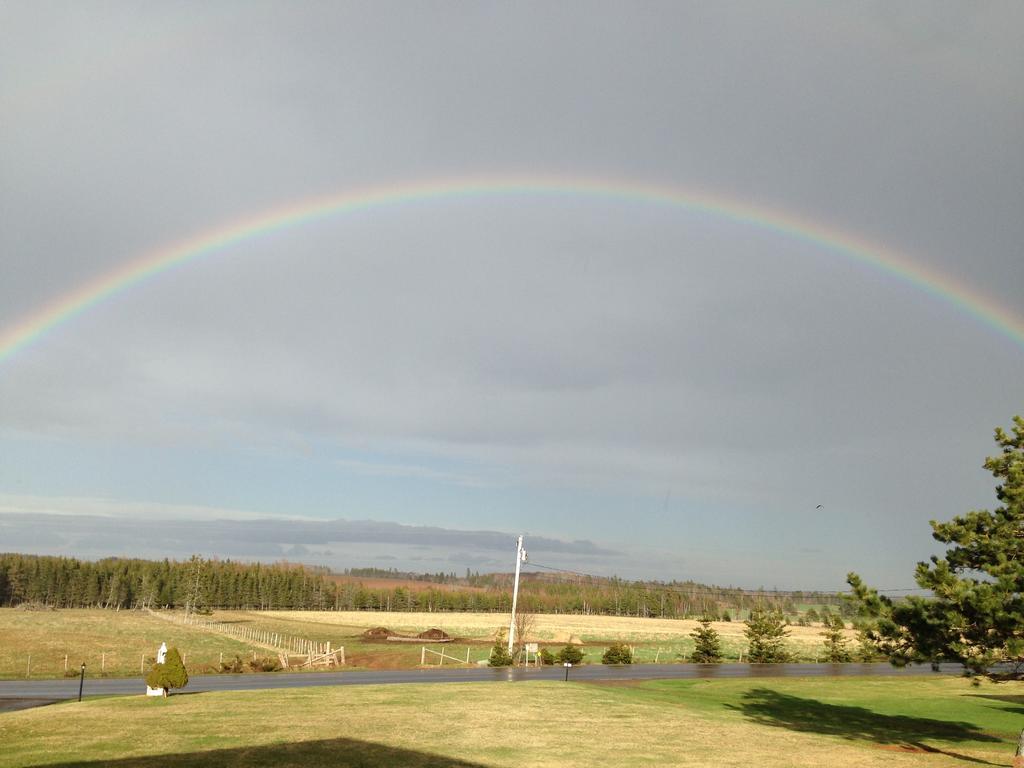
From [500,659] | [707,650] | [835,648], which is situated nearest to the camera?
[500,659]

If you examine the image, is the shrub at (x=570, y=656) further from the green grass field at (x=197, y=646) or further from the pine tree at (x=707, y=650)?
the pine tree at (x=707, y=650)

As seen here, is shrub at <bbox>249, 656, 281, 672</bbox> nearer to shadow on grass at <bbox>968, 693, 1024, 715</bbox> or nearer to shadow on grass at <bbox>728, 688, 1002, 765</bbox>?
shadow on grass at <bbox>728, 688, 1002, 765</bbox>

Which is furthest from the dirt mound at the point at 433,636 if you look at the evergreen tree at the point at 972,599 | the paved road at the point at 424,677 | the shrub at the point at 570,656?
the evergreen tree at the point at 972,599

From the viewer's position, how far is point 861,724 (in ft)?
96.1

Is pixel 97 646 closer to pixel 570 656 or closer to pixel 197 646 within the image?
pixel 197 646

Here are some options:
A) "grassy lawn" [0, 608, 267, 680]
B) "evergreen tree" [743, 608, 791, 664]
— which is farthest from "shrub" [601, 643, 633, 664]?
"grassy lawn" [0, 608, 267, 680]

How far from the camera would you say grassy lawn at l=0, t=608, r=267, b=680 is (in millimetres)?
55281

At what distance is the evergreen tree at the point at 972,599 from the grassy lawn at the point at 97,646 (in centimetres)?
4486

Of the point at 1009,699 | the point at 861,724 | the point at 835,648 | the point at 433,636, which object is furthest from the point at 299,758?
the point at 433,636

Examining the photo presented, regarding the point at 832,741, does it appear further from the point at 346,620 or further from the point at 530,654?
the point at 346,620

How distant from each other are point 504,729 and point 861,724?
14126mm

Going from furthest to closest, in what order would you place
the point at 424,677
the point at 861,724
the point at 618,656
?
the point at 618,656
the point at 424,677
the point at 861,724

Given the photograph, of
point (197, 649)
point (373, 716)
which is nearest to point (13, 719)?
point (373, 716)

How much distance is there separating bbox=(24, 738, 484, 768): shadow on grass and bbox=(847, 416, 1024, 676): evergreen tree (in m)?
10.7
